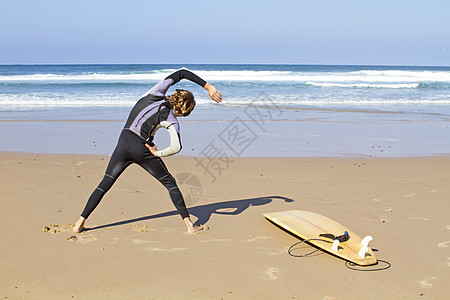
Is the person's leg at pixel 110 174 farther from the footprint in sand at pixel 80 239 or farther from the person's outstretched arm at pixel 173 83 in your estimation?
the person's outstretched arm at pixel 173 83

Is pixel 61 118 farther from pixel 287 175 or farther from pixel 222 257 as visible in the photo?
pixel 222 257

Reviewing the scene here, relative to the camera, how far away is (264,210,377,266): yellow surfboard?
3.82m

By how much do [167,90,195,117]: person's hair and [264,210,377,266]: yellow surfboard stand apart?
1.47 metres

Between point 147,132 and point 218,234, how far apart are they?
4.05 feet

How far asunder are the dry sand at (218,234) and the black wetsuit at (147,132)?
0.56 m

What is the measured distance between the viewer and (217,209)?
5.43m

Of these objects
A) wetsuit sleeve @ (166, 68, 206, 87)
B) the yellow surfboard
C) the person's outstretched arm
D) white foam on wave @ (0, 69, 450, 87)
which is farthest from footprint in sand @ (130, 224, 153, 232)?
white foam on wave @ (0, 69, 450, 87)

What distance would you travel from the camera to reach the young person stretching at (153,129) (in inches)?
161

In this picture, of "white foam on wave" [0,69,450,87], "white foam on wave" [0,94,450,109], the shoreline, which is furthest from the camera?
"white foam on wave" [0,69,450,87]

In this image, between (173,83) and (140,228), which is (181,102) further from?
(140,228)

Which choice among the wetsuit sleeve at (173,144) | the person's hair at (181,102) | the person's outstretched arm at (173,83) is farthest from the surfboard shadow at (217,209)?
the person's outstretched arm at (173,83)

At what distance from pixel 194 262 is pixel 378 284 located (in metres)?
1.46

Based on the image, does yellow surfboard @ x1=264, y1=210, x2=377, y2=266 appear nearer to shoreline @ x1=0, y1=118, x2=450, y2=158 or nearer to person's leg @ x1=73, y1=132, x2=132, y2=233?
person's leg @ x1=73, y1=132, x2=132, y2=233

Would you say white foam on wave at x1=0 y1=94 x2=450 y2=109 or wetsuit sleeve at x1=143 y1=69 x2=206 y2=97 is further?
white foam on wave at x1=0 y1=94 x2=450 y2=109
